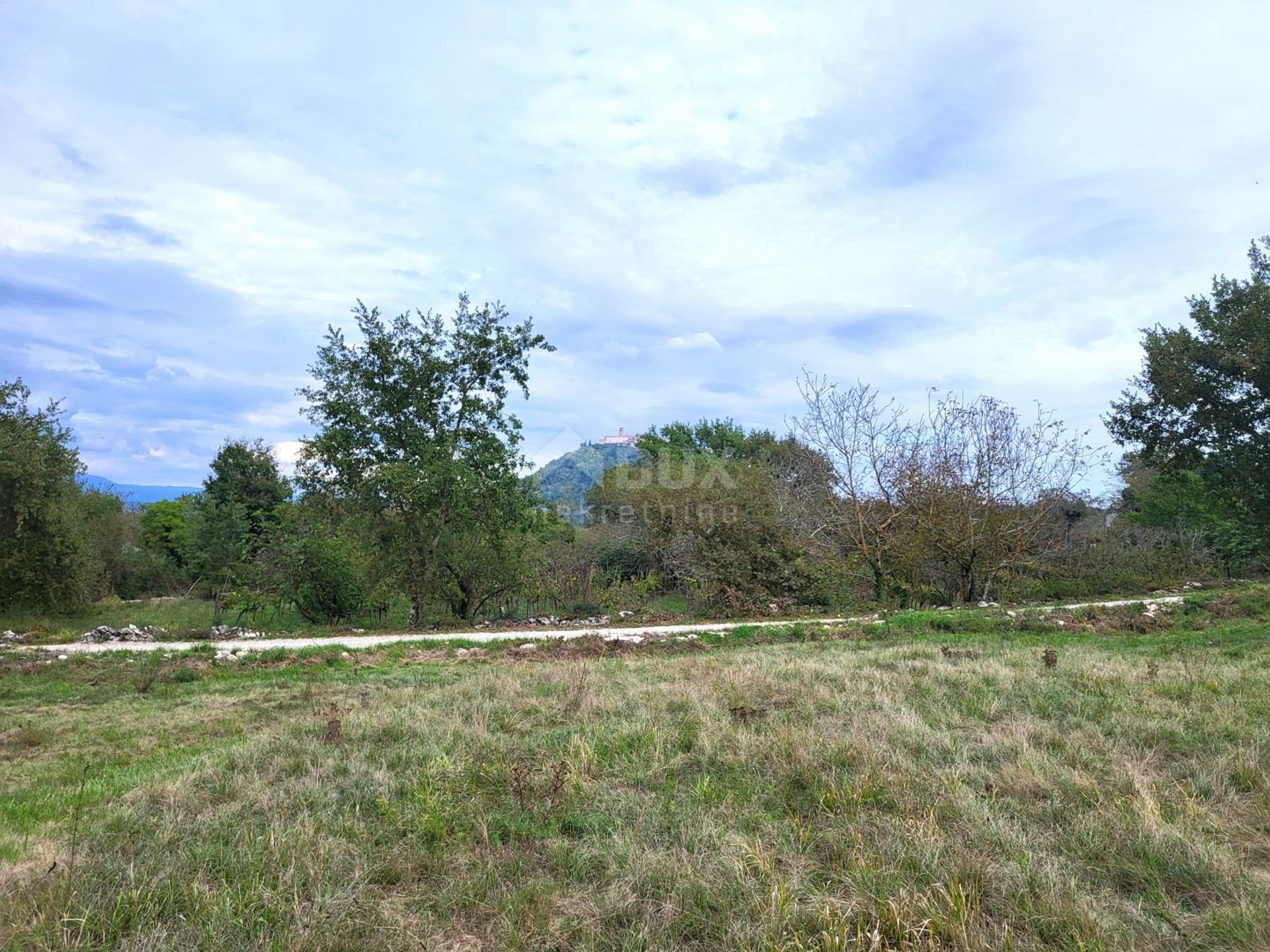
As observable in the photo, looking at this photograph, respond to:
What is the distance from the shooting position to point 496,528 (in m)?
16.7

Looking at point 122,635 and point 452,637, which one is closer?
A: point 452,637

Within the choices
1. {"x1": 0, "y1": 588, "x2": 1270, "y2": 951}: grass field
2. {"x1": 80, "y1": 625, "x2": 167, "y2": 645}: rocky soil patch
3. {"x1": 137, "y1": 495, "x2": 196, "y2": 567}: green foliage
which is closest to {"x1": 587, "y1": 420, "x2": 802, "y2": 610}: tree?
{"x1": 0, "y1": 588, "x2": 1270, "y2": 951}: grass field

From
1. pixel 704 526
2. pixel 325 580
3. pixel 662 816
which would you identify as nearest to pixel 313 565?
pixel 325 580

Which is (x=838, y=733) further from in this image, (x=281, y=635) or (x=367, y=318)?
(x=367, y=318)

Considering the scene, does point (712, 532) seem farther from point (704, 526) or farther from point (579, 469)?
point (579, 469)

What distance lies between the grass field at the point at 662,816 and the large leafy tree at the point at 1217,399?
12.0 m

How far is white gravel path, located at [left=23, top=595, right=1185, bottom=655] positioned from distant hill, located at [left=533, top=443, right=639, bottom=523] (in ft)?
62.0

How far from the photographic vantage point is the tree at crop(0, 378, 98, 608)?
17.4m

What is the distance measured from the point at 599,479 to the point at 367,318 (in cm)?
1935

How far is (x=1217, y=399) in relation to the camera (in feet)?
54.6

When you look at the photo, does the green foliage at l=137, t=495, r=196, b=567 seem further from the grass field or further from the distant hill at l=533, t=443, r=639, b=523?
the grass field

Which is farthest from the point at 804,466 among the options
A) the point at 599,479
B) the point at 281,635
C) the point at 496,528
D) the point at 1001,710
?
the point at 1001,710

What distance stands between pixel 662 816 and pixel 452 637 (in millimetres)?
9806

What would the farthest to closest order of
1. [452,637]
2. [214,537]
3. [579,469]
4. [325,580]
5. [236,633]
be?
[579,469], [214,537], [325,580], [236,633], [452,637]
